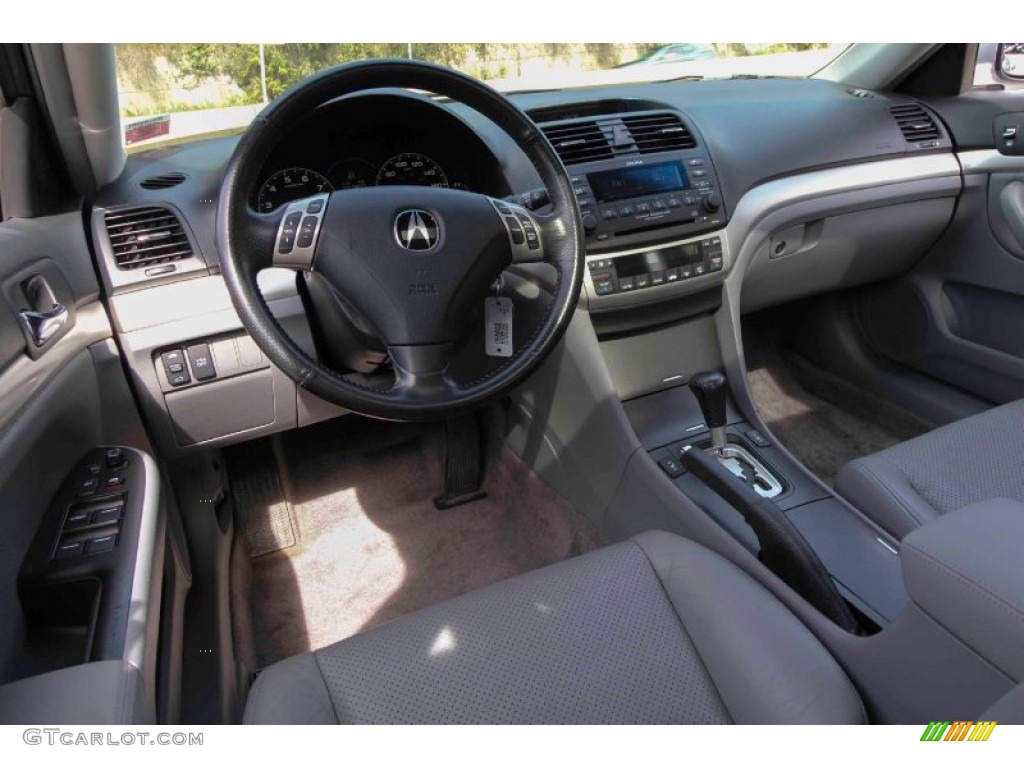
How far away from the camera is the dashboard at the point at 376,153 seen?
1455 millimetres

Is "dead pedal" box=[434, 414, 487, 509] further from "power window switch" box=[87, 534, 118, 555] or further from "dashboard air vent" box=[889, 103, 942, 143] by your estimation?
"dashboard air vent" box=[889, 103, 942, 143]

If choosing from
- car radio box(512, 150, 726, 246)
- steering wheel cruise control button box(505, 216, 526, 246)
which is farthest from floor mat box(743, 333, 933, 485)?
steering wheel cruise control button box(505, 216, 526, 246)

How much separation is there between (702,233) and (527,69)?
58 centimetres

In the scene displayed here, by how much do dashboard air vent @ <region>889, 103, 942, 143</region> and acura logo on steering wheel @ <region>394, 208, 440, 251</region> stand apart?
5.35 feet

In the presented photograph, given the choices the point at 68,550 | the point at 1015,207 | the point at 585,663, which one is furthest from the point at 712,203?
the point at 68,550

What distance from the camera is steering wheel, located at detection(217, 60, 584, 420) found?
117cm

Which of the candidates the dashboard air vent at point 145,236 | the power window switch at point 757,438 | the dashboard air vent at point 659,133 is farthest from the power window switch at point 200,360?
the power window switch at point 757,438

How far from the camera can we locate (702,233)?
1813 millimetres

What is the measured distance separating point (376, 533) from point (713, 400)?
101 cm

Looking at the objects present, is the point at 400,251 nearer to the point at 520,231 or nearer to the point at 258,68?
the point at 520,231

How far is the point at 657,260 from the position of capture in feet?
5.79

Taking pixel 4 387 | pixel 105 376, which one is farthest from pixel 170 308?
pixel 4 387

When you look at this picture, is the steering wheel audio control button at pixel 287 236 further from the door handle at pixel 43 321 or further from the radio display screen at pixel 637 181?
the radio display screen at pixel 637 181

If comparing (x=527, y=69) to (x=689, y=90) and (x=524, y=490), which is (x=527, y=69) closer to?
(x=689, y=90)
